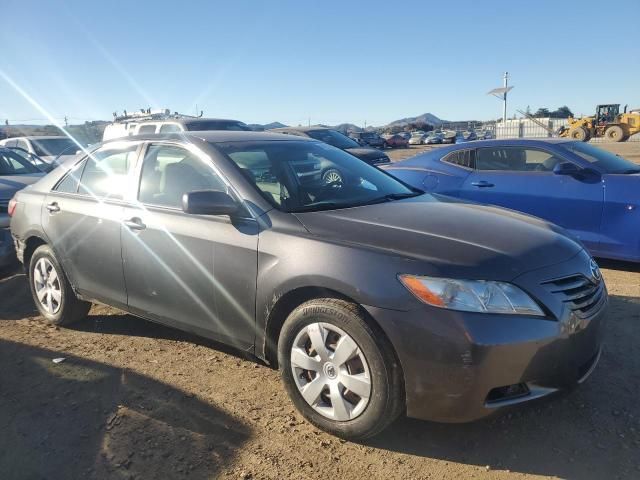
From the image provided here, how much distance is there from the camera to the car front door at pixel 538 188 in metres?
5.66

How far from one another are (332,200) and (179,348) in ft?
5.49

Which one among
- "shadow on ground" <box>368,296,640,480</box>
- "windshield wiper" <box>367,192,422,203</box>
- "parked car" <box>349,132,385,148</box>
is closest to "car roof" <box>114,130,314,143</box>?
"windshield wiper" <box>367,192,422,203</box>

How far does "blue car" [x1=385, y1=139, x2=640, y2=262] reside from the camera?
5488mm

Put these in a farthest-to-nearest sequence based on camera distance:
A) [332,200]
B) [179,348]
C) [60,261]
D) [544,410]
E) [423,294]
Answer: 1. [60,261]
2. [179,348]
3. [332,200]
4. [544,410]
5. [423,294]

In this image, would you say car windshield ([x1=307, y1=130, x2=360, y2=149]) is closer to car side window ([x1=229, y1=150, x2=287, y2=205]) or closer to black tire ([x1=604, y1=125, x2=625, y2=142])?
car side window ([x1=229, y1=150, x2=287, y2=205])

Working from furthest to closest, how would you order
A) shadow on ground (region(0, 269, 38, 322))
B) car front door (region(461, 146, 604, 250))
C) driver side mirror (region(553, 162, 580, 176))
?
driver side mirror (region(553, 162, 580, 176)) < car front door (region(461, 146, 604, 250)) < shadow on ground (region(0, 269, 38, 322))

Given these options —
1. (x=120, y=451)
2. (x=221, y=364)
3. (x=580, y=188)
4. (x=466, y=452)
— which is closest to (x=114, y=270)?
(x=221, y=364)

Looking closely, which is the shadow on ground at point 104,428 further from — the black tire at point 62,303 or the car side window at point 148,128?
the car side window at point 148,128

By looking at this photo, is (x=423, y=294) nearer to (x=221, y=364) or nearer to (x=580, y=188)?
(x=221, y=364)

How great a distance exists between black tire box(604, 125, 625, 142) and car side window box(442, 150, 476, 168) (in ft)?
110

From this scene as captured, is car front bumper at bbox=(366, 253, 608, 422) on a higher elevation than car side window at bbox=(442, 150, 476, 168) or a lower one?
lower

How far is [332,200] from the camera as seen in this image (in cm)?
350

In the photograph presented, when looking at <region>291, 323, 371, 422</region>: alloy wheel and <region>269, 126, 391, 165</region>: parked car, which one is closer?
<region>291, 323, 371, 422</region>: alloy wheel

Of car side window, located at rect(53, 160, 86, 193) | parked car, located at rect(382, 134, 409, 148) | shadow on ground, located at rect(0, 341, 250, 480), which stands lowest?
shadow on ground, located at rect(0, 341, 250, 480)
